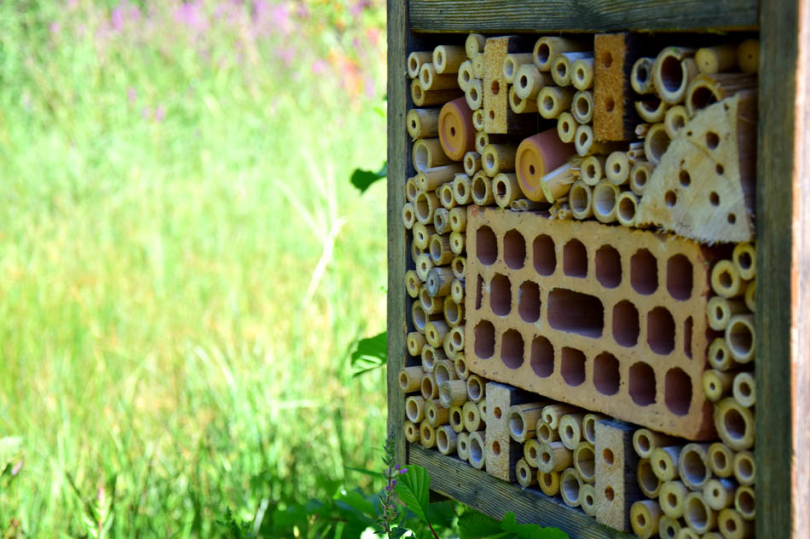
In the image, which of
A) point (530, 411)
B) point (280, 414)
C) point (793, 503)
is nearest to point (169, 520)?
point (280, 414)

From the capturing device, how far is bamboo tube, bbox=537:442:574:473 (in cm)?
146

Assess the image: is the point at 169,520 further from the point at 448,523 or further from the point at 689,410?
the point at 689,410

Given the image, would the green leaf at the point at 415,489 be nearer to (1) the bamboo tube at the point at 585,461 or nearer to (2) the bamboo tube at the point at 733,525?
(1) the bamboo tube at the point at 585,461

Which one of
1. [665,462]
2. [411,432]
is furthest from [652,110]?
[411,432]

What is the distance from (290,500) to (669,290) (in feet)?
4.76

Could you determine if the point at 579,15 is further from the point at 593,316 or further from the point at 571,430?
the point at 571,430

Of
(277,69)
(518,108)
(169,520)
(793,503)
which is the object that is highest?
(277,69)

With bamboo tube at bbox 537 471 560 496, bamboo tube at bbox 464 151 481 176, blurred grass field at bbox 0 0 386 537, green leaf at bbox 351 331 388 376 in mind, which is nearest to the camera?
bamboo tube at bbox 537 471 560 496

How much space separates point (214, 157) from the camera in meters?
5.41

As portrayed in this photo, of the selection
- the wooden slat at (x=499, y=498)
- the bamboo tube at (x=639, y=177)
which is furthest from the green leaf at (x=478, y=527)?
the bamboo tube at (x=639, y=177)

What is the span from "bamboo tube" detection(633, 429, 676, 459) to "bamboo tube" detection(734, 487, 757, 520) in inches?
5.4

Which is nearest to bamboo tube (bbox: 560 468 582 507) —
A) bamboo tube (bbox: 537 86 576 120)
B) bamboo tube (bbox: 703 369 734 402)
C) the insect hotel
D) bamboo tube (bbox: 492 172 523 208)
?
the insect hotel

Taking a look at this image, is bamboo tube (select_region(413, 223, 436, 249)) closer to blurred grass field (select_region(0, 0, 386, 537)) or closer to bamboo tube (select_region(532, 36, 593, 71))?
bamboo tube (select_region(532, 36, 593, 71))

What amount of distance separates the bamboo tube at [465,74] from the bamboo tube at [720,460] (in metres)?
0.71
